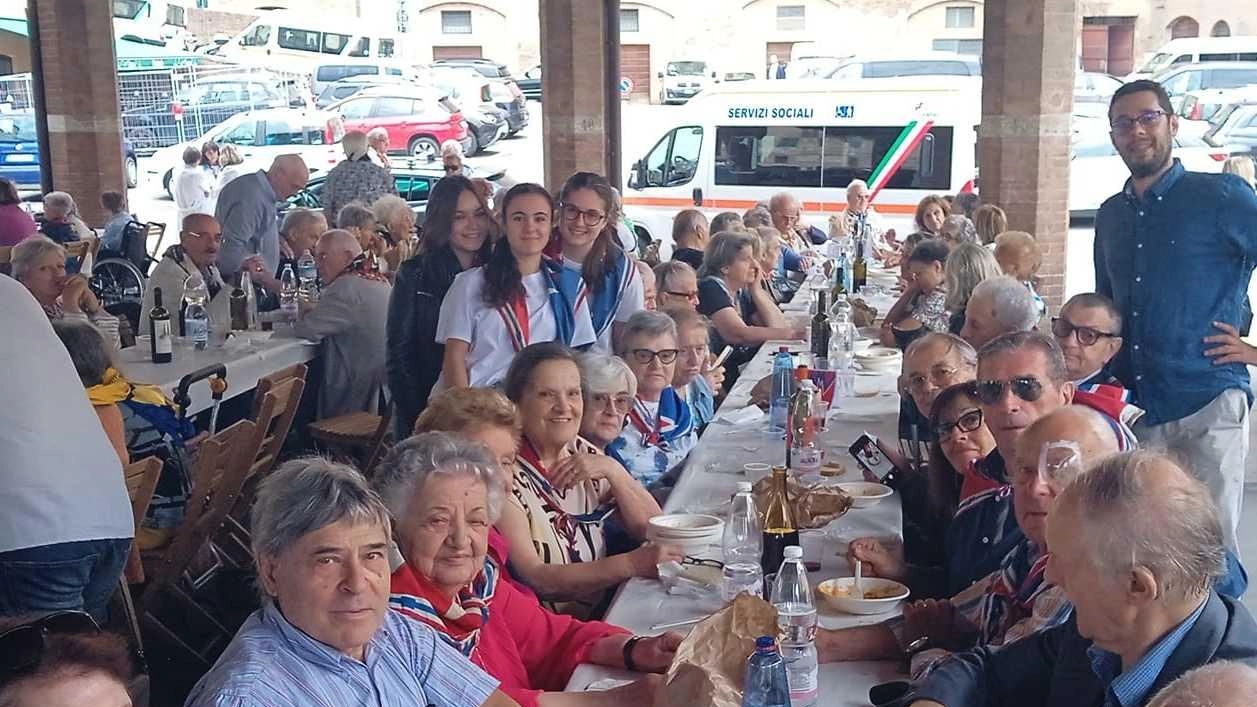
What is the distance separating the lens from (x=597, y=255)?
4.50 metres

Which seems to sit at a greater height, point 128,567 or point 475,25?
point 475,25

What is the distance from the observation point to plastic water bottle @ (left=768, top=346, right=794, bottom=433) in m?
4.57

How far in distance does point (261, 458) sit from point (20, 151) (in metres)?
15.9

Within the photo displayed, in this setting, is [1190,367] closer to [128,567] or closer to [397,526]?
[397,526]

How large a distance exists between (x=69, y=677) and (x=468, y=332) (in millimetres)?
2679

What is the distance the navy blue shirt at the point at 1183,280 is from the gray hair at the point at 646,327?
141 cm

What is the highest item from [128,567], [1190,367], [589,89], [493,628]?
[589,89]

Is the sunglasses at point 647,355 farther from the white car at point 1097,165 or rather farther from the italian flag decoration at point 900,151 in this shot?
the white car at point 1097,165

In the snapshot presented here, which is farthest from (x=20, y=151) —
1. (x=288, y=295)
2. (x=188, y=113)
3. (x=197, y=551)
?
(x=197, y=551)

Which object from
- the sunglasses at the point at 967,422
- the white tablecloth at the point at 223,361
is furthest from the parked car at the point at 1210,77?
the sunglasses at the point at 967,422

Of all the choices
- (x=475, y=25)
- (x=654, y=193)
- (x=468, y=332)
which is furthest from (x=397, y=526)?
(x=475, y=25)

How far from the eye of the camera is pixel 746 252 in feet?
20.9

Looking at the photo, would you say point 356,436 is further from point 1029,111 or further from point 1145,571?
point 1029,111

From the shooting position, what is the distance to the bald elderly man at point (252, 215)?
7738 millimetres
